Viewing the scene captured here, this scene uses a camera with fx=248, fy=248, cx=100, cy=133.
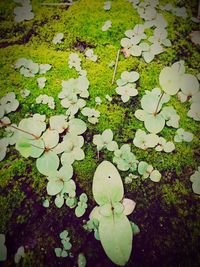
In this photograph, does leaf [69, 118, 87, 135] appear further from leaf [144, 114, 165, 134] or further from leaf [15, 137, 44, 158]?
leaf [144, 114, 165, 134]

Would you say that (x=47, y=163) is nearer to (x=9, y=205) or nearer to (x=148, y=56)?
(x=9, y=205)

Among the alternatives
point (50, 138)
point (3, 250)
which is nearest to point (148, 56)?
point (50, 138)

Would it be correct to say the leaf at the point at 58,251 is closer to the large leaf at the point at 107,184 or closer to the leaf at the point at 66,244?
the leaf at the point at 66,244

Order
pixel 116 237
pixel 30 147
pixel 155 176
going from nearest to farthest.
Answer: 1. pixel 116 237
2. pixel 155 176
3. pixel 30 147

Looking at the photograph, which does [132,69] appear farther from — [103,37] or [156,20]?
[156,20]

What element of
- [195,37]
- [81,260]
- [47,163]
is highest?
[195,37]

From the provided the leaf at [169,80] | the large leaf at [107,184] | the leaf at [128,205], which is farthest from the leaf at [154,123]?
the leaf at [128,205]

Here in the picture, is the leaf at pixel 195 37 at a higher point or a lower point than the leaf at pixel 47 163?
higher
